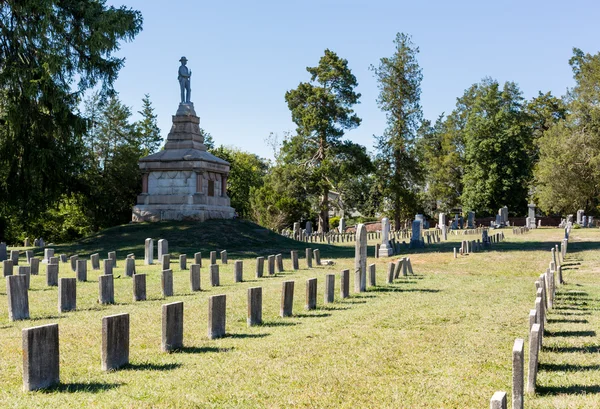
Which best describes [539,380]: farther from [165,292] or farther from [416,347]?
[165,292]

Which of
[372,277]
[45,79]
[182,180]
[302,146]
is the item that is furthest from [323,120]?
[372,277]

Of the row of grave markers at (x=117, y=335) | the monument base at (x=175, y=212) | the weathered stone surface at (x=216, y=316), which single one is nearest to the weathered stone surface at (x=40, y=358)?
the row of grave markers at (x=117, y=335)

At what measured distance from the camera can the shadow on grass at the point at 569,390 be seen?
7.42 meters

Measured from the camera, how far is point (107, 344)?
828 centimetres

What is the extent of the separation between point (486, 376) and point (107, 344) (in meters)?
4.65

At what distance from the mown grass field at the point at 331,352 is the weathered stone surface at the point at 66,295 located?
203mm

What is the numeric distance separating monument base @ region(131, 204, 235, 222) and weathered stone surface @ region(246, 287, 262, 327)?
85.5 feet

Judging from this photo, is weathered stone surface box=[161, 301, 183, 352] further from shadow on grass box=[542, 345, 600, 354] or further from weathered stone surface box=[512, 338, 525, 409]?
shadow on grass box=[542, 345, 600, 354]

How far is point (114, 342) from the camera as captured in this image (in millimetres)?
8398

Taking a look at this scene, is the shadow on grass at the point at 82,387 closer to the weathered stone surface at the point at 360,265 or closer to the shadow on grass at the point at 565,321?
the shadow on grass at the point at 565,321

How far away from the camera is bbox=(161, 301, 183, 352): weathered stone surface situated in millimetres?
9322

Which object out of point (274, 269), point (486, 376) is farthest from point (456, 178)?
point (486, 376)

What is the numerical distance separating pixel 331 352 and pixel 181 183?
99.0 feet

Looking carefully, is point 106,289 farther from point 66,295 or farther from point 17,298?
point 17,298
